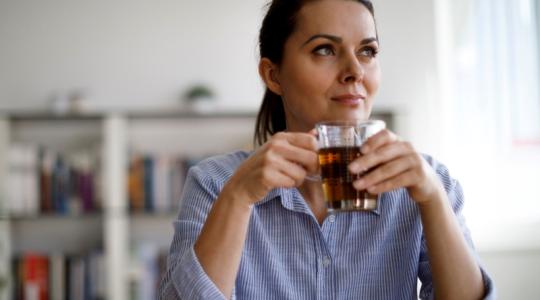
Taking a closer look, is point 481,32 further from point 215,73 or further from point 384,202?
point 384,202

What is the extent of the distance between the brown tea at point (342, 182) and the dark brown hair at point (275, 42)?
0.57 metres

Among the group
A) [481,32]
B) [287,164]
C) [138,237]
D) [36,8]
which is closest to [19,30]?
[36,8]

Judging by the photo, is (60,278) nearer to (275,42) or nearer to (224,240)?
(275,42)

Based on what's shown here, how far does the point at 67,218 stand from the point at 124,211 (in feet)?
1.77

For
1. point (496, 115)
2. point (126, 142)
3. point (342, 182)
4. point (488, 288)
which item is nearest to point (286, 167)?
point (342, 182)

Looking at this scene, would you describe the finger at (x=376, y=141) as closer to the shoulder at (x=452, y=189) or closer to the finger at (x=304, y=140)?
the finger at (x=304, y=140)

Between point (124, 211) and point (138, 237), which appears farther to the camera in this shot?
point (138, 237)

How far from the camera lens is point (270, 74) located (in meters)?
1.64

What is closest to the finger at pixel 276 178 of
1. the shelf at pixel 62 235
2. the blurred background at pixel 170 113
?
the blurred background at pixel 170 113

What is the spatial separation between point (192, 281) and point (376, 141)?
45 cm

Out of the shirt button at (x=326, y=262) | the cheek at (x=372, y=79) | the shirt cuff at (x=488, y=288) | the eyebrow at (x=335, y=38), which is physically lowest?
the shirt cuff at (x=488, y=288)

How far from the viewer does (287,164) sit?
1.09 meters

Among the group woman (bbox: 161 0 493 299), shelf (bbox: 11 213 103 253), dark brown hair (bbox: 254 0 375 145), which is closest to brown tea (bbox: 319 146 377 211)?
woman (bbox: 161 0 493 299)

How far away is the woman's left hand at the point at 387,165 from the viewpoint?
3.36ft
